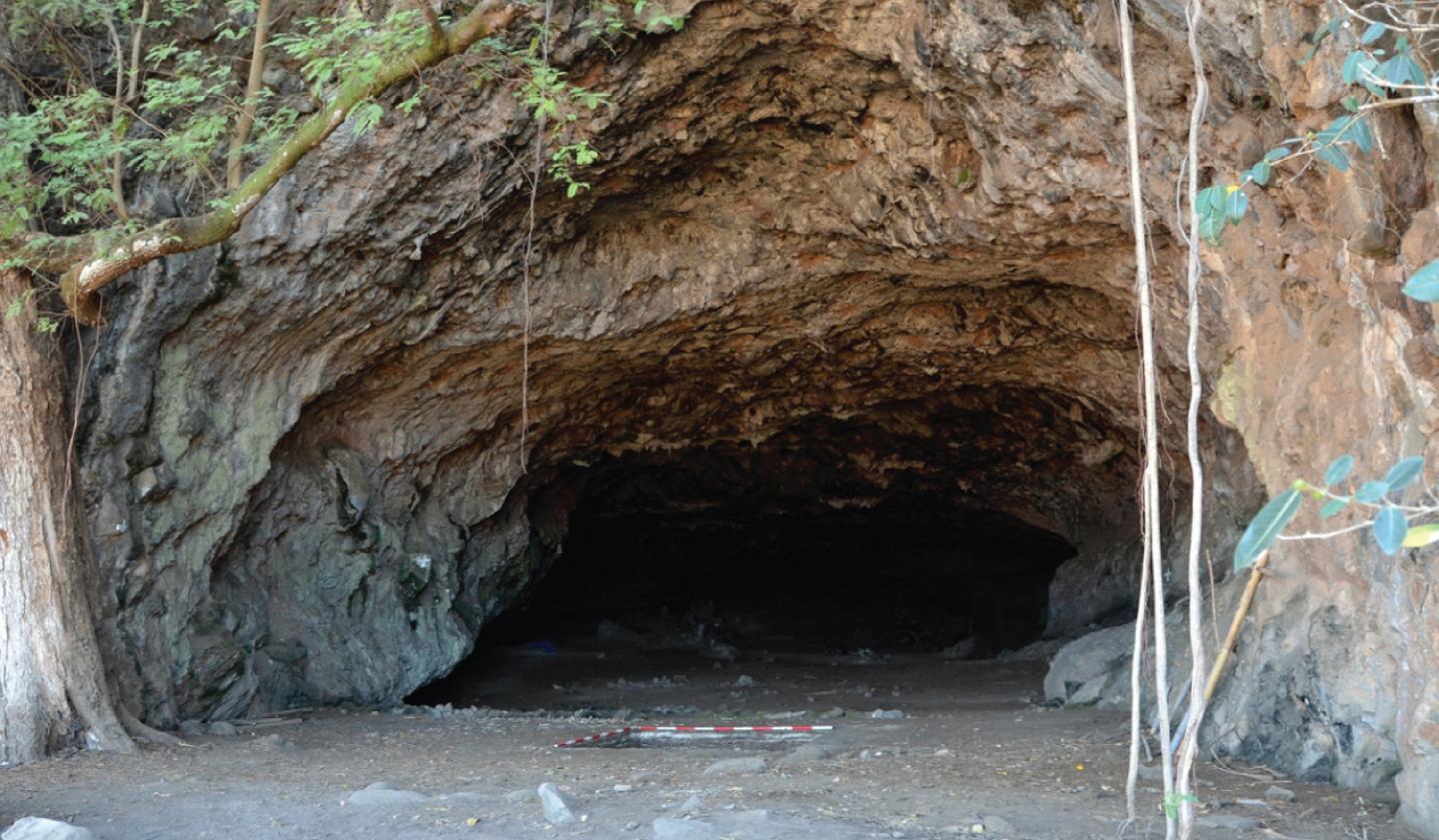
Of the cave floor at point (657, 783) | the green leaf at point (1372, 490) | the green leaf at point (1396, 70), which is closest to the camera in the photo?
the green leaf at point (1372, 490)

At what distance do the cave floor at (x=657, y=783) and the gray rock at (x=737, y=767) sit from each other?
93 mm

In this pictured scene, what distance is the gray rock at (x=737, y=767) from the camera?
5.77m

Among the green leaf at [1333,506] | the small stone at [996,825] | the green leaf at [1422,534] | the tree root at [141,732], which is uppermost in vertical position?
the green leaf at [1333,506]

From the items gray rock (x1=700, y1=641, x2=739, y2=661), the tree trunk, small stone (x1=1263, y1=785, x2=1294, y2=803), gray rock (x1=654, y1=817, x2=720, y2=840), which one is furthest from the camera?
gray rock (x1=700, y1=641, x2=739, y2=661)

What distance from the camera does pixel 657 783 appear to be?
5.53 metres

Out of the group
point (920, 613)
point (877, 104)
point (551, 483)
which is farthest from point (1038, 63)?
point (920, 613)

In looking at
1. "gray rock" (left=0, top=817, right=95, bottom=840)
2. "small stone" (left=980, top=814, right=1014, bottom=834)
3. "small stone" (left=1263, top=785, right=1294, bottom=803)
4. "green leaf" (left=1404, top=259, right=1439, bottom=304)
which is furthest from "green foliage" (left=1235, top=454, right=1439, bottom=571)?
"gray rock" (left=0, top=817, right=95, bottom=840)

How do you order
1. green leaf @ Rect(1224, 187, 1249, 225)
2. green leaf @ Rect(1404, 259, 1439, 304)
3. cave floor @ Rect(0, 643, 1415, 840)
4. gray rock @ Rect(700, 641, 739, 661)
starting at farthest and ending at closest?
gray rock @ Rect(700, 641, 739, 661) → cave floor @ Rect(0, 643, 1415, 840) → green leaf @ Rect(1224, 187, 1249, 225) → green leaf @ Rect(1404, 259, 1439, 304)

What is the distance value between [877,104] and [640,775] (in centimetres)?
436

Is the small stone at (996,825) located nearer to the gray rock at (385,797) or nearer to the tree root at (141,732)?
the gray rock at (385,797)

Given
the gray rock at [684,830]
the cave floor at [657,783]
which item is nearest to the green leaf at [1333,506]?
the cave floor at [657,783]

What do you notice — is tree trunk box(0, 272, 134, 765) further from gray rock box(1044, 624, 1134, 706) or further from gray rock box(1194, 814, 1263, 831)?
gray rock box(1044, 624, 1134, 706)

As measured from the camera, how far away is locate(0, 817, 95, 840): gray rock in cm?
426

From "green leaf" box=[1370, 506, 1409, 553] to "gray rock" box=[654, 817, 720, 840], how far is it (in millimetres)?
2817
